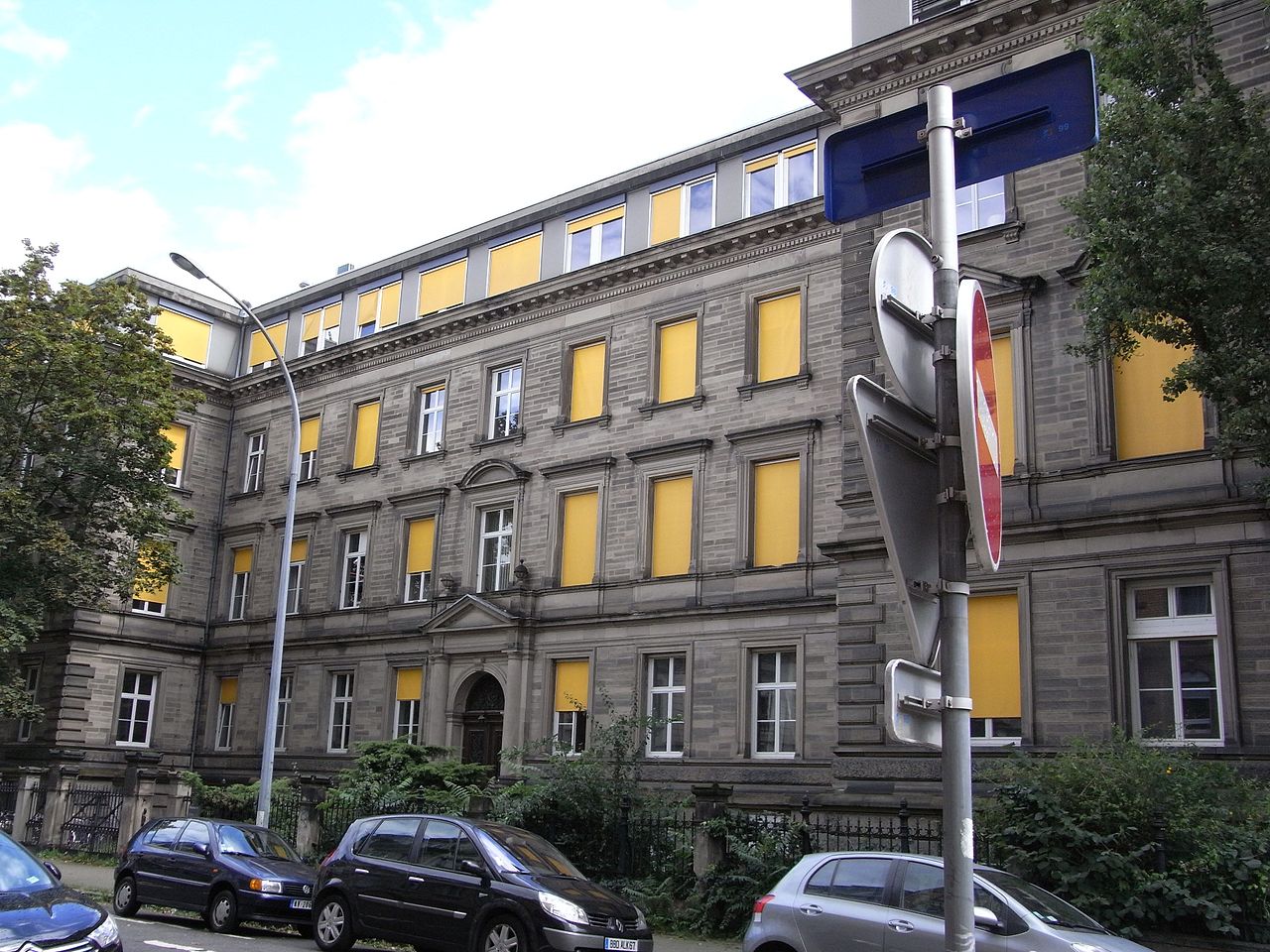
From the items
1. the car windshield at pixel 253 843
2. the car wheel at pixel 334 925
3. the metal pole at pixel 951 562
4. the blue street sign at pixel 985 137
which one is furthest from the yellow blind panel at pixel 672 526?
the metal pole at pixel 951 562

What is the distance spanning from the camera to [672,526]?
29.2 m

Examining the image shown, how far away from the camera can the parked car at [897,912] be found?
33.9 feet

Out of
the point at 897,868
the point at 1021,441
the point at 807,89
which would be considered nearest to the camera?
the point at 897,868

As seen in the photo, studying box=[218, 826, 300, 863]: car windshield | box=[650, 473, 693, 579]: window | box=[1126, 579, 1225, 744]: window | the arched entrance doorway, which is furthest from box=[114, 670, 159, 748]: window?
box=[1126, 579, 1225, 744]: window

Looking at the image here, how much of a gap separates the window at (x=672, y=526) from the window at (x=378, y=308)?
41.7ft

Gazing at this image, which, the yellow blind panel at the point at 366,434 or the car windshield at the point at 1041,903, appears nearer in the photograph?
the car windshield at the point at 1041,903

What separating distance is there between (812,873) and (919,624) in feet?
29.1

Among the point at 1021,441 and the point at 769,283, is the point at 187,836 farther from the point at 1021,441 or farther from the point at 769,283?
the point at 769,283

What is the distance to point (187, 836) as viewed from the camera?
1767cm

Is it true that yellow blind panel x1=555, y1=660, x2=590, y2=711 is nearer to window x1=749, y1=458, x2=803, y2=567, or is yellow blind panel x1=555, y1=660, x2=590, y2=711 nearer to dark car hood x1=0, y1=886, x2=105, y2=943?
window x1=749, y1=458, x2=803, y2=567

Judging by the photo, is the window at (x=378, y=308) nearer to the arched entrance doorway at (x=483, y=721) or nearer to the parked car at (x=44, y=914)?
the arched entrance doorway at (x=483, y=721)

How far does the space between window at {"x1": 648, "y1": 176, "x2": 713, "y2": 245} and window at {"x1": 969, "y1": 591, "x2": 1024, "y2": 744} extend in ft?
45.2

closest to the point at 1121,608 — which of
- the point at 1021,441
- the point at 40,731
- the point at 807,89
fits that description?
the point at 1021,441

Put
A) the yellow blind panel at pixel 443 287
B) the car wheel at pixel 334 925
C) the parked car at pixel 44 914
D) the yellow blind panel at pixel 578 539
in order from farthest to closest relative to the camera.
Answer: the yellow blind panel at pixel 443 287
the yellow blind panel at pixel 578 539
the car wheel at pixel 334 925
the parked car at pixel 44 914
